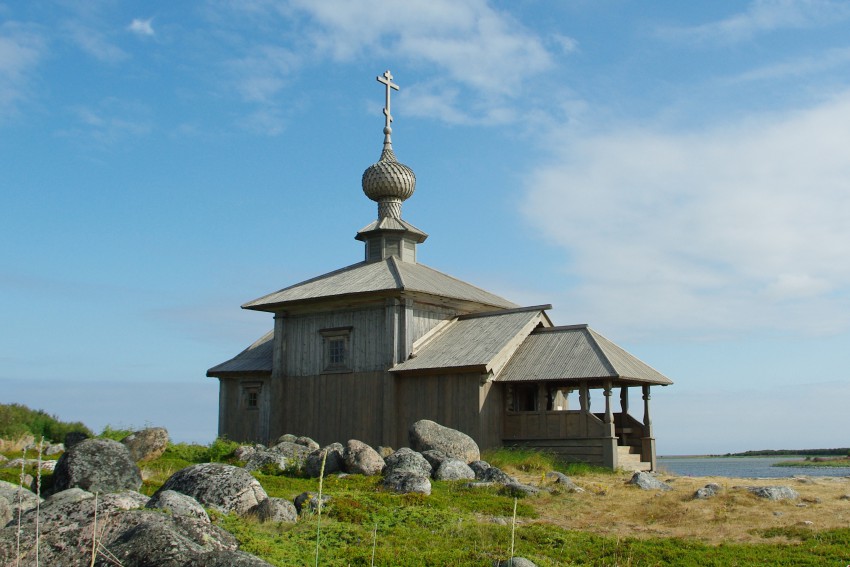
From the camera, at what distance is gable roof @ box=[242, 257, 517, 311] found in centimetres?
2594

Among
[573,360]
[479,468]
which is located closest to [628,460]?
[573,360]

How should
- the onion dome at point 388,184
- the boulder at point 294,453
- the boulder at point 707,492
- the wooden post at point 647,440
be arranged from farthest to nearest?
the onion dome at point 388,184 < the wooden post at point 647,440 < the boulder at point 294,453 < the boulder at point 707,492

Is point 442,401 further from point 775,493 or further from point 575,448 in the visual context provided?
point 775,493

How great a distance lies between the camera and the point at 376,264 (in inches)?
1145

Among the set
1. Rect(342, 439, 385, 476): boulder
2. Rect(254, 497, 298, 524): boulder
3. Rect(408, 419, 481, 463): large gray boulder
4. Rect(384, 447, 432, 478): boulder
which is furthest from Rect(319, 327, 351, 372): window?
Rect(254, 497, 298, 524): boulder

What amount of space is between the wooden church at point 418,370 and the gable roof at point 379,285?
0.23 feet

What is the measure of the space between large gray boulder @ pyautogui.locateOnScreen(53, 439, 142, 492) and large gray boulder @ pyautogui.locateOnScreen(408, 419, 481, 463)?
6.66 m

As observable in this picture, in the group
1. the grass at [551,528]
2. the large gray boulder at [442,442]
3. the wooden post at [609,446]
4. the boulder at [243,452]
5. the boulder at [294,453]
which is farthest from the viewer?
the wooden post at [609,446]

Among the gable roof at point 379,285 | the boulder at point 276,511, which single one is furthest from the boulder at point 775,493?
the gable roof at point 379,285

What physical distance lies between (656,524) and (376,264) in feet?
54.5

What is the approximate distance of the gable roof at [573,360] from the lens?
22706 millimetres

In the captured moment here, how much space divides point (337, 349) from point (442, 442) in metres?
7.80

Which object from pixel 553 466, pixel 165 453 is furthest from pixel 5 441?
pixel 553 466

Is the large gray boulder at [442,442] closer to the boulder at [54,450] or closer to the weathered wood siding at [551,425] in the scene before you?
the weathered wood siding at [551,425]
